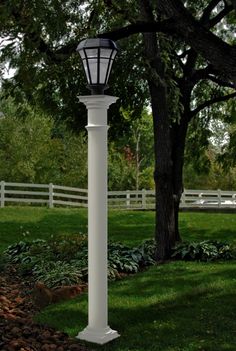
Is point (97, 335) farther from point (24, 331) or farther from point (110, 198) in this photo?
point (110, 198)

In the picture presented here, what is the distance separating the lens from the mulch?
19.2 ft

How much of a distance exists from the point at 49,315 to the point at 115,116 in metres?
7.43

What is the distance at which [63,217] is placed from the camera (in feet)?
64.1

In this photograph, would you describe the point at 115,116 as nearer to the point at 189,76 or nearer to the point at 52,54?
the point at 189,76

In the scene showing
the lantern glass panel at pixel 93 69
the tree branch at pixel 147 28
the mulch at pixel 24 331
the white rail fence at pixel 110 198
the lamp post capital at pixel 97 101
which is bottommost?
the mulch at pixel 24 331

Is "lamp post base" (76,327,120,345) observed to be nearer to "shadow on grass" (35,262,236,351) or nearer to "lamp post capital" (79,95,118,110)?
"shadow on grass" (35,262,236,351)

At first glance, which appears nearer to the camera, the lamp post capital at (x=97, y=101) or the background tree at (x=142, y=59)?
the lamp post capital at (x=97, y=101)

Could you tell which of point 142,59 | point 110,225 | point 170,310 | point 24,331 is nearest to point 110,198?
point 110,225

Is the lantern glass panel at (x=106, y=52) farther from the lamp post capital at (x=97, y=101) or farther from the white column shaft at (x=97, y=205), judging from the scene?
the white column shaft at (x=97, y=205)

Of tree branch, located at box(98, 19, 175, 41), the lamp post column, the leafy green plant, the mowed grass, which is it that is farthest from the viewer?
the mowed grass

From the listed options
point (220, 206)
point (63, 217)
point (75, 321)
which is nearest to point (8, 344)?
point (75, 321)

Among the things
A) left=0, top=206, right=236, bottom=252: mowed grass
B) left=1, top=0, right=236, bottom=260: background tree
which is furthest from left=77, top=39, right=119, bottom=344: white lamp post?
left=0, top=206, right=236, bottom=252: mowed grass

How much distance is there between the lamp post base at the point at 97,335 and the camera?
616 centimetres

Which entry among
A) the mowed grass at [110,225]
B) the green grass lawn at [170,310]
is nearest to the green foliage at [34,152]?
the mowed grass at [110,225]
